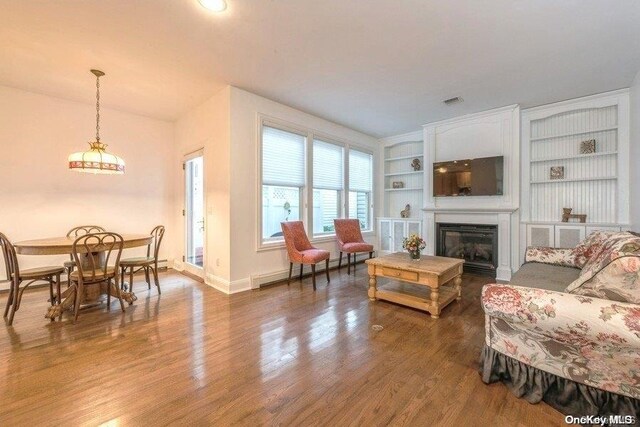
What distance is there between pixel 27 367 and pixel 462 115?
232 inches

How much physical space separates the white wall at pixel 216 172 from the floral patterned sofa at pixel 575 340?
302 cm

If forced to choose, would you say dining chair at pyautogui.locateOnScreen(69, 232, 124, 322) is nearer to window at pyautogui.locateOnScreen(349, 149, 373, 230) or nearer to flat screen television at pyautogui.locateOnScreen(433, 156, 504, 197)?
window at pyautogui.locateOnScreen(349, 149, 373, 230)

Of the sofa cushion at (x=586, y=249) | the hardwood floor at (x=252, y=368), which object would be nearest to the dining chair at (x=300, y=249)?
the hardwood floor at (x=252, y=368)

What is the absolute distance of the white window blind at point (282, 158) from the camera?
13.3ft

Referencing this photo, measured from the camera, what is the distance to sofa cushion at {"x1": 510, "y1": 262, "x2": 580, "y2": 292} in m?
2.23

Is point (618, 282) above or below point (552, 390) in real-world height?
above

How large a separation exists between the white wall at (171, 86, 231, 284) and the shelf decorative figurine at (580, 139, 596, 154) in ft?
16.6

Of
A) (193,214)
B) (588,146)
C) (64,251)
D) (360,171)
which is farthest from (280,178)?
(588,146)

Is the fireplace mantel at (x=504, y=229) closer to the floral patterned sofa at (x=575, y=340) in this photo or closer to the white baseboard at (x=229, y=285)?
the floral patterned sofa at (x=575, y=340)

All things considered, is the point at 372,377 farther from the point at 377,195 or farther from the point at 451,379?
the point at 377,195

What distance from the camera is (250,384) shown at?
172cm

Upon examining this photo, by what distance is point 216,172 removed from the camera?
382 cm

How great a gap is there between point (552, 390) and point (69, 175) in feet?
19.3

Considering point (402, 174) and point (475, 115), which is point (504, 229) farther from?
point (402, 174)
